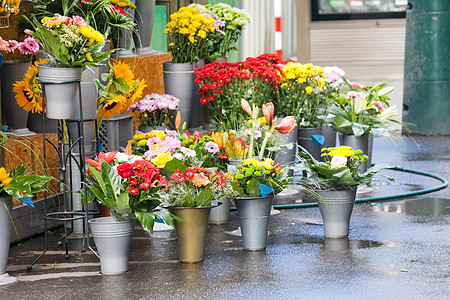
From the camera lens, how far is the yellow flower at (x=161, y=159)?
13.2 ft

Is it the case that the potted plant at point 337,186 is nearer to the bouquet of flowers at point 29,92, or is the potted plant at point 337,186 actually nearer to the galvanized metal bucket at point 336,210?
the galvanized metal bucket at point 336,210

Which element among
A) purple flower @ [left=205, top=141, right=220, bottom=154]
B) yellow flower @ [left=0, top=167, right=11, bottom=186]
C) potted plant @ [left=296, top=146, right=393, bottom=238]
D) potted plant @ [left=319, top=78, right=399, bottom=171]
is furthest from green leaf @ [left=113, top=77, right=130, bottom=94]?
potted plant @ [left=319, top=78, right=399, bottom=171]

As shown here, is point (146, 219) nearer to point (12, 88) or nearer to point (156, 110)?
point (12, 88)

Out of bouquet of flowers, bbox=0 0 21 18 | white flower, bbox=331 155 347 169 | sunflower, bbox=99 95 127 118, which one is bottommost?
white flower, bbox=331 155 347 169

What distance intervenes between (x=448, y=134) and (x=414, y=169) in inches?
79.4

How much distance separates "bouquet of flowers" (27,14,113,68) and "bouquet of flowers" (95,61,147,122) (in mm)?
275

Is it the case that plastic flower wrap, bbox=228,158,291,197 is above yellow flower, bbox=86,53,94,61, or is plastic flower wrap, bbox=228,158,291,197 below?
below

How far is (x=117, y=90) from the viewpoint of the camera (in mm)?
4352

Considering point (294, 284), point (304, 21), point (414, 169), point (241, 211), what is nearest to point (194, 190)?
point (241, 211)

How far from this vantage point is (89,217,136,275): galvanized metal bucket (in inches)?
146

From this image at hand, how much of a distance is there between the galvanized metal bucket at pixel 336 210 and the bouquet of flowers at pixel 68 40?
1.41 m

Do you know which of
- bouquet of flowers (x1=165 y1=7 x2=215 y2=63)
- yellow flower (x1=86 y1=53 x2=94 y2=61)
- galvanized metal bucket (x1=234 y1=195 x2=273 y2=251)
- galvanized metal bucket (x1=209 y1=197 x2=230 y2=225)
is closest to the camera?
yellow flower (x1=86 y1=53 x2=94 y2=61)

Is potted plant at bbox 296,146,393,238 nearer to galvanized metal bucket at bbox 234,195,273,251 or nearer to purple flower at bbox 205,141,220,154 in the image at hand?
galvanized metal bucket at bbox 234,195,273,251

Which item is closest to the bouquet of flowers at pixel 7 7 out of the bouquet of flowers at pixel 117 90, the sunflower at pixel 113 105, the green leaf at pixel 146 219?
the bouquet of flowers at pixel 117 90
